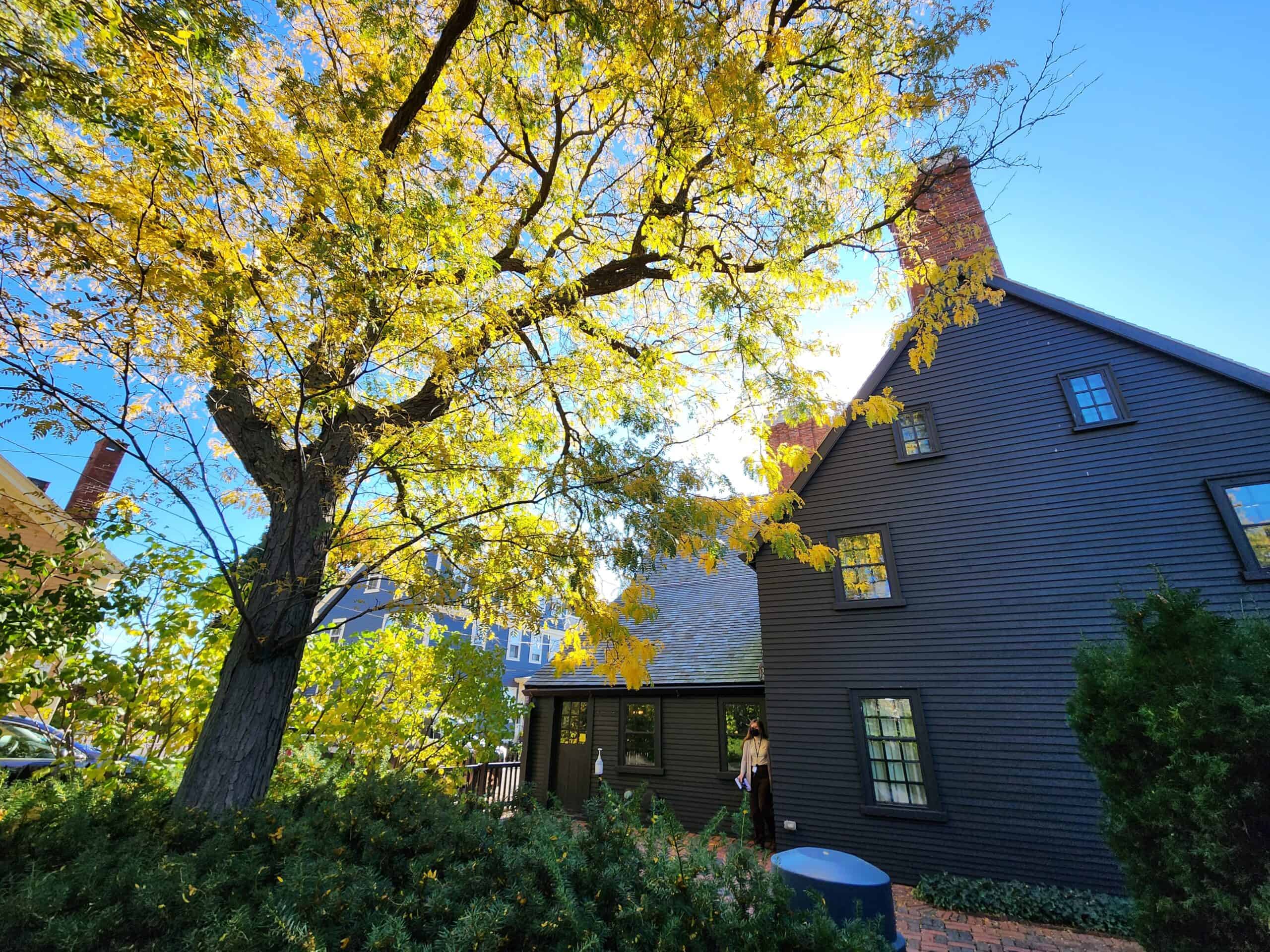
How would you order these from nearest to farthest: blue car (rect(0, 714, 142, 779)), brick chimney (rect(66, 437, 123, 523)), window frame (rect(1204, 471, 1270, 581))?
brick chimney (rect(66, 437, 123, 523))
blue car (rect(0, 714, 142, 779))
window frame (rect(1204, 471, 1270, 581))

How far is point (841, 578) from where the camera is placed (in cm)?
981

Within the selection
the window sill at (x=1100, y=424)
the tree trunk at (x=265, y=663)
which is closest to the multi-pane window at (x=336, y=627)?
the tree trunk at (x=265, y=663)

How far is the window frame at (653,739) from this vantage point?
12.0 meters

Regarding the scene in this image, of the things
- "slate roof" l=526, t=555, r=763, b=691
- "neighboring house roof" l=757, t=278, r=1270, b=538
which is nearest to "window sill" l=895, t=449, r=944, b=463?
"neighboring house roof" l=757, t=278, r=1270, b=538

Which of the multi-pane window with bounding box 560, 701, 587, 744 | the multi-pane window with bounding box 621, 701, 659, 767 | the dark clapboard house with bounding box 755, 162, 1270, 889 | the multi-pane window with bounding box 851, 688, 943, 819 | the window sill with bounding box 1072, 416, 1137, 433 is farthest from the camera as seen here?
the multi-pane window with bounding box 560, 701, 587, 744

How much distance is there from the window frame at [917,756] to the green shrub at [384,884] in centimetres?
732

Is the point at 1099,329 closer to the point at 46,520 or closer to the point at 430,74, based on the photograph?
the point at 430,74

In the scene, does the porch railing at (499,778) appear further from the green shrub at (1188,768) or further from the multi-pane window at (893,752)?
the green shrub at (1188,768)

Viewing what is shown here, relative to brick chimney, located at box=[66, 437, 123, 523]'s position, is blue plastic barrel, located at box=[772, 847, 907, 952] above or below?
below

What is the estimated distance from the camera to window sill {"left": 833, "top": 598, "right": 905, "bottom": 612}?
9.17 m

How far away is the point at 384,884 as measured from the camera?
2.25 meters

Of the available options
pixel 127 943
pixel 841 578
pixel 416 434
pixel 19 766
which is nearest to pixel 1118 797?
pixel 841 578

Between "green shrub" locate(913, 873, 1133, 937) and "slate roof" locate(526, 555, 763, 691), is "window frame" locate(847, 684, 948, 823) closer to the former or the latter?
"green shrub" locate(913, 873, 1133, 937)

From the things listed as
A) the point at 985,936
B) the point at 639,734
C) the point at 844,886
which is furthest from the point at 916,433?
the point at 639,734
